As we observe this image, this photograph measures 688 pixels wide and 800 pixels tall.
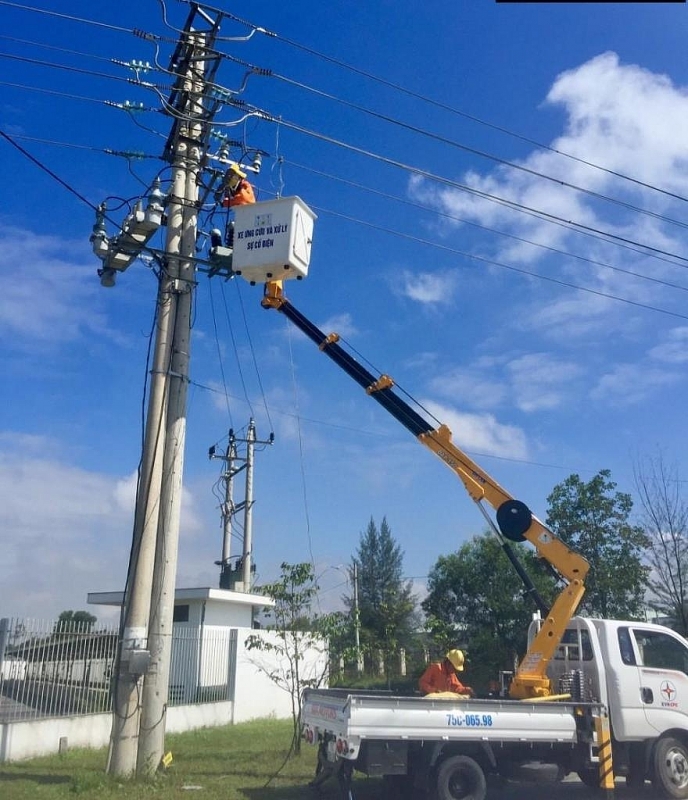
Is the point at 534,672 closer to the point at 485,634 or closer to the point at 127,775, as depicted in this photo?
the point at 127,775

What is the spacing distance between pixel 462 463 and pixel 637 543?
1415cm

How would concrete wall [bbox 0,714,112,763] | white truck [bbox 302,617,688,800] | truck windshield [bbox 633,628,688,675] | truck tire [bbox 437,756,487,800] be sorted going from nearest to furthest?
1. white truck [bbox 302,617,688,800]
2. truck tire [bbox 437,756,487,800]
3. truck windshield [bbox 633,628,688,675]
4. concrete wall [bbox 0,714,112,763]

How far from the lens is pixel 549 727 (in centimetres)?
1088

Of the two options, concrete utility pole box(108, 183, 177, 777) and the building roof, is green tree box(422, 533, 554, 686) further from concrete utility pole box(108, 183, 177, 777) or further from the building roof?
concrete utility pole box(108, 183, 177, 777)

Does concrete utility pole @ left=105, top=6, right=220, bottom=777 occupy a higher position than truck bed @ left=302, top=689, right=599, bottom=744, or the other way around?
concrete utility pole @ left=105, top=6, right=220, bottom=777

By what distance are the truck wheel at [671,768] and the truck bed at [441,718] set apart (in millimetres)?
1206

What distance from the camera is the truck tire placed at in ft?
33.4

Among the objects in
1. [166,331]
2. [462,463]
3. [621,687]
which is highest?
[166,331]

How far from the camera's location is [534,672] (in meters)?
12.1

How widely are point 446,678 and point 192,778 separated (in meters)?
4.22

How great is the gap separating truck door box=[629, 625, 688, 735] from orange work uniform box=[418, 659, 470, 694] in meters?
2.68

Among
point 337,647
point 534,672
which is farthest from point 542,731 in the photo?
point 337,647

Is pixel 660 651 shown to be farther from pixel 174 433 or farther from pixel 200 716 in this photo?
pixel 200 716

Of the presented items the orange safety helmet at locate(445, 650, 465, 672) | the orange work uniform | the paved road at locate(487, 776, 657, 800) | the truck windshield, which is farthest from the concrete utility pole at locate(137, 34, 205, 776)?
the truck windshield
